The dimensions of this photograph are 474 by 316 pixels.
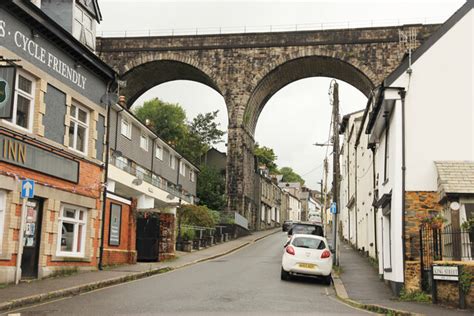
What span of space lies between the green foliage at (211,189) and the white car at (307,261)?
30.2m

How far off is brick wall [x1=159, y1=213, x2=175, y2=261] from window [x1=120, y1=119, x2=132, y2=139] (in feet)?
28.0

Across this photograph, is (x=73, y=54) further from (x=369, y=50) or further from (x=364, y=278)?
(x=369, y=50)

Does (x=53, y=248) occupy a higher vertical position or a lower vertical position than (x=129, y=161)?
lower

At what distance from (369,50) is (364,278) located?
30.6m

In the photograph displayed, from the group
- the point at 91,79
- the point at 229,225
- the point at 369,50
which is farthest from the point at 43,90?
the point at 369,50

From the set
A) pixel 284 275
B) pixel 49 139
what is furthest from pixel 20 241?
pixel 284 275

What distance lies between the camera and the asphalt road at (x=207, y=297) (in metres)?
10.8

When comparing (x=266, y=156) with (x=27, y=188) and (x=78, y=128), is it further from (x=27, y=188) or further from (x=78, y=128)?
(x=27, y=188)

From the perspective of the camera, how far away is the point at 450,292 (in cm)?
1241

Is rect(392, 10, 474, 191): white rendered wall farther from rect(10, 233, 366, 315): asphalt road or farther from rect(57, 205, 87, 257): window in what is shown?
rect(57, 205, 87, 257): window

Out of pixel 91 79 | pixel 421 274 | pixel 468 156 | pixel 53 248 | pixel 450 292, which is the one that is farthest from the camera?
pixel 91 79

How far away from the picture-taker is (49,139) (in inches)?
619

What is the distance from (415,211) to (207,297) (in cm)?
587

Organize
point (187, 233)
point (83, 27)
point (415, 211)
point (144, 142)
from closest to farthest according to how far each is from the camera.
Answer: point (415, 211) < point (83, 27) < point (187, 233) < point (144, 142)
